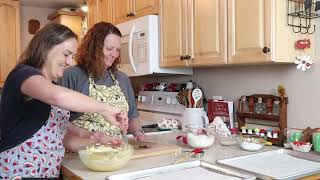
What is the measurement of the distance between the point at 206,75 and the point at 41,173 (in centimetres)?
149

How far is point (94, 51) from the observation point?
1.82 meters

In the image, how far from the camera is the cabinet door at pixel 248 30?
164cm

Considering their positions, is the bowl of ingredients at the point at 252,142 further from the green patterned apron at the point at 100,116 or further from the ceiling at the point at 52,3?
the ceiling at the point at 52,3

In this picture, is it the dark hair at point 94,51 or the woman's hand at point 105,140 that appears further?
the dark hair at point 94,51

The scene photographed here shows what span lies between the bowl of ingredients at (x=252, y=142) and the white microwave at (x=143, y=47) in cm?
92

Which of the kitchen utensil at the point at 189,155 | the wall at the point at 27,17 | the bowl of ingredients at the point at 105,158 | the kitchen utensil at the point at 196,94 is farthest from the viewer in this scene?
the wall at the point at 27,17

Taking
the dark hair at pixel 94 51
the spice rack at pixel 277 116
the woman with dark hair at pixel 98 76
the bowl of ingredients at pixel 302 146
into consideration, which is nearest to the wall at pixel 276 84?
the spice rack at pixel 277 116

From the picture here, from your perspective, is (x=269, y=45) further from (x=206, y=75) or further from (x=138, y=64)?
(x=138, y=64)

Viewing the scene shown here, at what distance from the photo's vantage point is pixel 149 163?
54.9 inches

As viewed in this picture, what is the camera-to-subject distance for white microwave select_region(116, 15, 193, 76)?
2.40 m

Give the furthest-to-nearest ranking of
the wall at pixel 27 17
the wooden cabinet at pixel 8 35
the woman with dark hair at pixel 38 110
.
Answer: the wall at pixel 27 17
the wooden cabinet at pixel 8 35
the woman with dark hair at pixel 38 110

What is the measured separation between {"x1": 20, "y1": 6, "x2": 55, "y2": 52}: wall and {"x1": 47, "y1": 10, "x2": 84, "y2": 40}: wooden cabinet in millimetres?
188

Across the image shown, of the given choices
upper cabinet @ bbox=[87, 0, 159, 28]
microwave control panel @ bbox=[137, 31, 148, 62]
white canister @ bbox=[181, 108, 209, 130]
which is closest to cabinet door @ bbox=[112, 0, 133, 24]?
upper cabinet @ bbox=[87, 0, 159, 28]

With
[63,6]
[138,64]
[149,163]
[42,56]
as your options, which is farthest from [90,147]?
[63,6]
